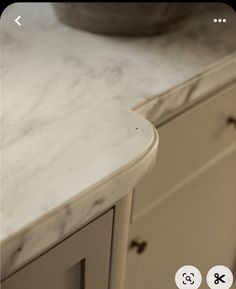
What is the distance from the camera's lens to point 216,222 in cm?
100

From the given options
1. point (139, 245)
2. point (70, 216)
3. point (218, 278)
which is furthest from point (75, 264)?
point (218, 278)

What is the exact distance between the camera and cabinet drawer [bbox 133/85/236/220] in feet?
2.49

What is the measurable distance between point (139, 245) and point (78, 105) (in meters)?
0.28

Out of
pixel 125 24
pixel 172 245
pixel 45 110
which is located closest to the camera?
pixel 45 110

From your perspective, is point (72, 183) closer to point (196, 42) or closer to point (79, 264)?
point (79, 264)

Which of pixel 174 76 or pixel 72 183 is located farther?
pixel 174 76

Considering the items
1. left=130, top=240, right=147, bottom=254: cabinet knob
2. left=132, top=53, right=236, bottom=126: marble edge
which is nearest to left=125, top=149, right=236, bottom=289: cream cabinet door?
left=130, top=240, right=147, bottom=254: cabinet knob

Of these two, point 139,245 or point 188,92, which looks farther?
point 139,245

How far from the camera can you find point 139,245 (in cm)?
82

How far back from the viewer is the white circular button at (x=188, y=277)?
980 millimetres

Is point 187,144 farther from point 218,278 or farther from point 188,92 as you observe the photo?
point 218,278

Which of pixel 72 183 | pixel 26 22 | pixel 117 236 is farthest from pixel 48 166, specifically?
pixel 26 22

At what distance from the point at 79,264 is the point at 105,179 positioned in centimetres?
12

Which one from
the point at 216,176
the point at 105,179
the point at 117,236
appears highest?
the point at 105,179
